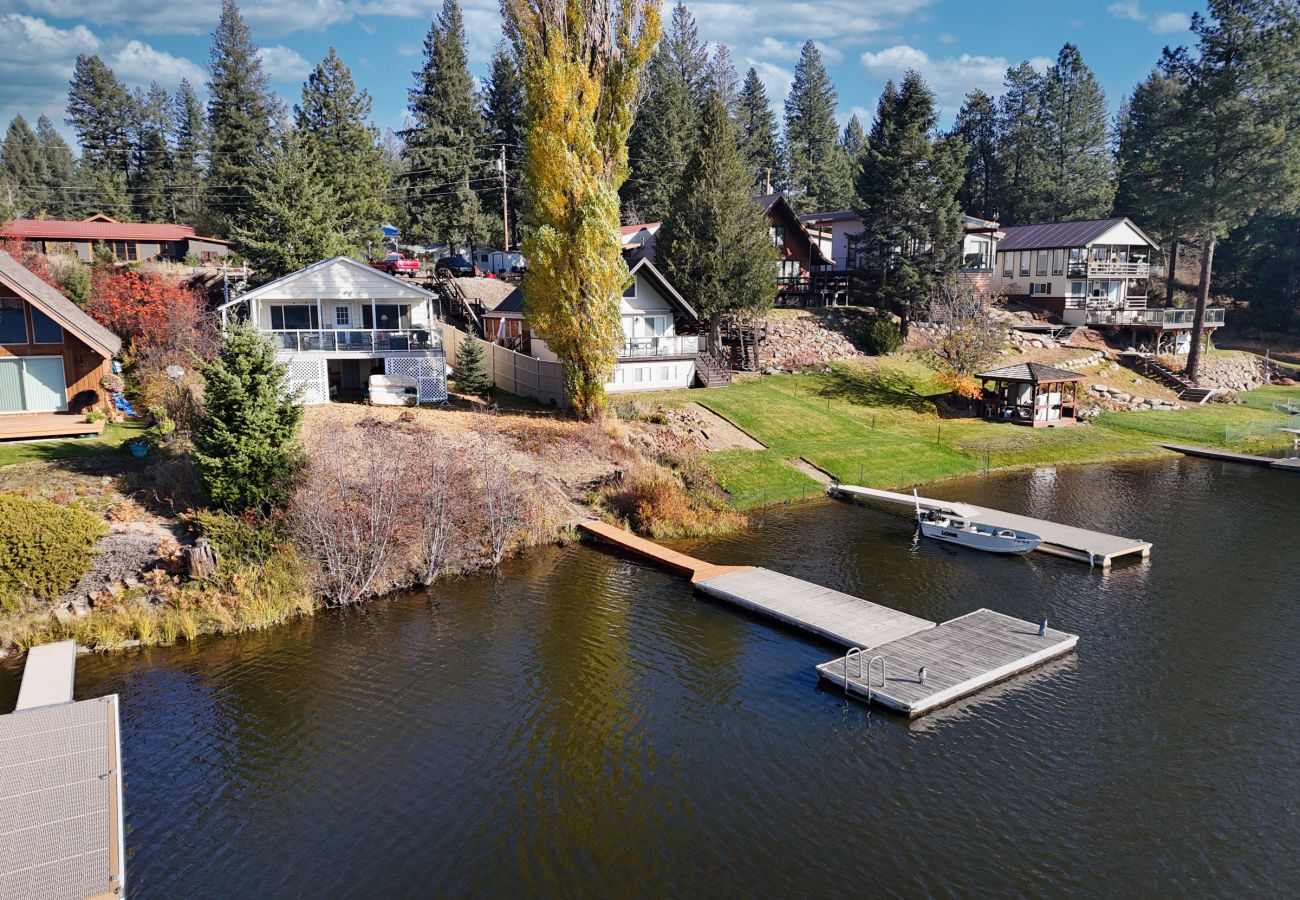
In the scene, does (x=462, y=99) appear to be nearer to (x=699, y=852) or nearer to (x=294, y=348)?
(x=294, y=348)

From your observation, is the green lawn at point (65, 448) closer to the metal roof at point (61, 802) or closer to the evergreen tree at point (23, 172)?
the metal roof at point (61, 802)

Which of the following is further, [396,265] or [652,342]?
[396,265]

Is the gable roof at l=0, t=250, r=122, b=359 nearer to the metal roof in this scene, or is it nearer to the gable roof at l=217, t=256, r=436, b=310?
the gable roof at l=217, t=256, r=436, b=310

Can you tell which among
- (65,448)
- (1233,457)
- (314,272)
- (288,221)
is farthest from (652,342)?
(1233,457)

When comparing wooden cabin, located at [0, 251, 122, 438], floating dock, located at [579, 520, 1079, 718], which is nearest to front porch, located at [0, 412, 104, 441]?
wooden cabin, located at [0, 251, 122, 438]

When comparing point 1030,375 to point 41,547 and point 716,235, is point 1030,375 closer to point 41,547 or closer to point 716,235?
point 716,235

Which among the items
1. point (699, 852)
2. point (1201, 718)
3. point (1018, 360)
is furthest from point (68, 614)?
point (1018, 360)
